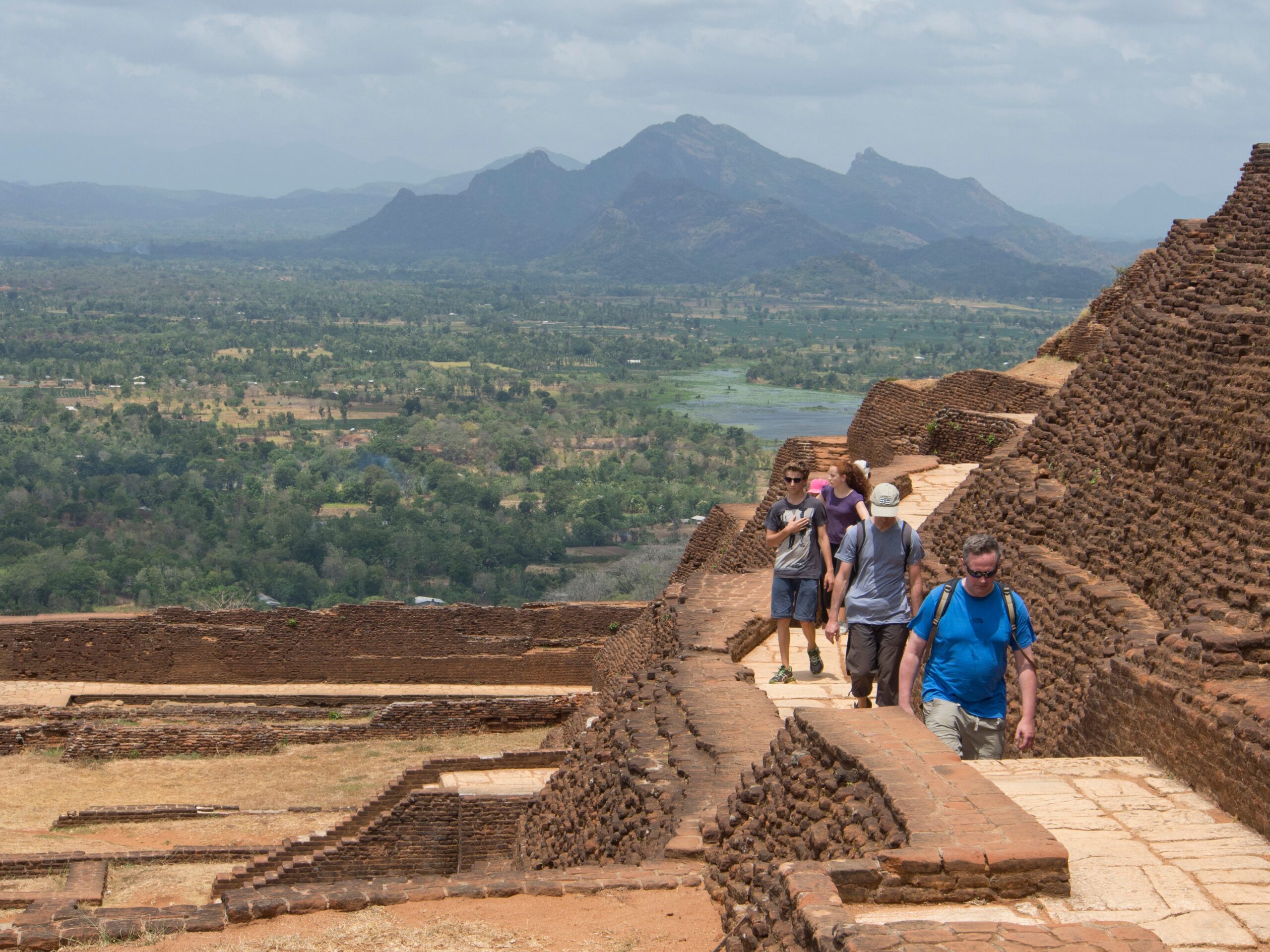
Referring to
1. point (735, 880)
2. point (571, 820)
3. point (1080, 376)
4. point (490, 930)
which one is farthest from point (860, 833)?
point (1080, 376)

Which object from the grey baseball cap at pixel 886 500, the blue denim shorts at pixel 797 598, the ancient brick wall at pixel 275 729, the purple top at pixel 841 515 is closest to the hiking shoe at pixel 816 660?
the blue denim shorts at pixel 797 598

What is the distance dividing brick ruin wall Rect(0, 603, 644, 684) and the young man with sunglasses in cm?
1021

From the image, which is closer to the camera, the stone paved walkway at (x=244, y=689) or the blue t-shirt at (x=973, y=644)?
the blue t-shirt at (x=973, y=644)

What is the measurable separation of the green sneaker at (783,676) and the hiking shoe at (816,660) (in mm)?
157

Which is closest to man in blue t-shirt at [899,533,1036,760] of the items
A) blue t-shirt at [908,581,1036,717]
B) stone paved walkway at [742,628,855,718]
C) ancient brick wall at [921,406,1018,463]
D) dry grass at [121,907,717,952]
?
blue t-shirt at [908,581,1036,717]

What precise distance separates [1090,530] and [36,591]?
43935mm

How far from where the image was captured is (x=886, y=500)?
734 cm

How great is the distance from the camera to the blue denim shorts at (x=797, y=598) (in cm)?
899

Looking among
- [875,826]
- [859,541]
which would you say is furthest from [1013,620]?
[859,541]

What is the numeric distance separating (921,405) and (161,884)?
534 inches

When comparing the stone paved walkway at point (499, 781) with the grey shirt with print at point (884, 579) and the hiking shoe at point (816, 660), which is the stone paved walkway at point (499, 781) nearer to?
the hiking shoe at point (816, 660)

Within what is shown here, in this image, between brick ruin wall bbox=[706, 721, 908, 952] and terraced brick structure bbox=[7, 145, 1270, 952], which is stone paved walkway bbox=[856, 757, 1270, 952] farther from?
brick ruin wall bbox=[706, 721, 908, 952]

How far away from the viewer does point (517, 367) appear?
133000 millimetres

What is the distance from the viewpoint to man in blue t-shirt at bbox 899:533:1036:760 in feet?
20.0
